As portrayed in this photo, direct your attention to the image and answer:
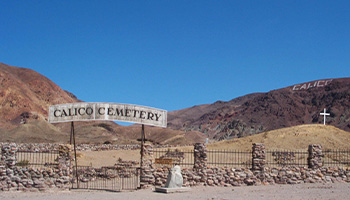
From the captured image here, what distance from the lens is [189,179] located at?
2070cm

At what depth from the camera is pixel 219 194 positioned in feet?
59.5

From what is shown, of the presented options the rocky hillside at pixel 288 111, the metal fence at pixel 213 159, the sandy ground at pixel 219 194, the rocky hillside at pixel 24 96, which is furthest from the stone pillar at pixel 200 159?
the rocky hillside at pixel 288 111

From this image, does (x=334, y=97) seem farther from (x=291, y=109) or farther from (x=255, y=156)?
(x=255, y=156)

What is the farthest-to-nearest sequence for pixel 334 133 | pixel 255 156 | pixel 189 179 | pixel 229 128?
pixel 229 128 → pixel 334 133 → pixel 255 156 → pixel 189 179

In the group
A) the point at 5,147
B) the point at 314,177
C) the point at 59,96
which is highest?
the point at 59,96

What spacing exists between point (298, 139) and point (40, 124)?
48.4 m

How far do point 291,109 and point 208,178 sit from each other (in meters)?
93.1

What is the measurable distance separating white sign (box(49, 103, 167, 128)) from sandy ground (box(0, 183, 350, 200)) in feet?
11.5

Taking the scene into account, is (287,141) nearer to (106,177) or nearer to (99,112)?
(106,177)

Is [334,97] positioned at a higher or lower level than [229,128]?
higher

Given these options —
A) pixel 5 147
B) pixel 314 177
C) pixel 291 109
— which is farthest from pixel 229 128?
pixel 5 147

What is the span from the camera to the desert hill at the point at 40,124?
217ft

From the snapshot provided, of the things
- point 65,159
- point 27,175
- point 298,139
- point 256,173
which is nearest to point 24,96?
point 298,139

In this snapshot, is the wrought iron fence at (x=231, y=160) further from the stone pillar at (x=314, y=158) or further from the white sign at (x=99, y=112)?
the white sign at (x=99, y=112)
